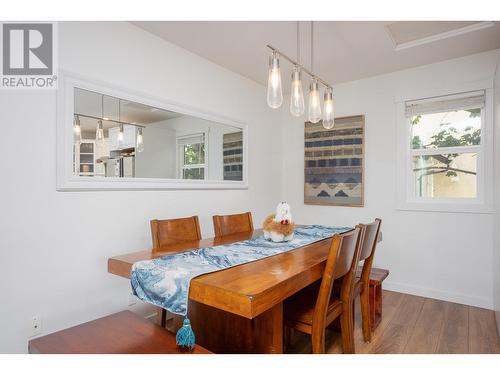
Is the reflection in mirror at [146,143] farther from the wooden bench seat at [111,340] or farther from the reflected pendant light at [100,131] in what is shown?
the wooden bench seat at [111,340]

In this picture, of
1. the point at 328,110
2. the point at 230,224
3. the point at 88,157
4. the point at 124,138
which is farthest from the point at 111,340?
the point at 328,110

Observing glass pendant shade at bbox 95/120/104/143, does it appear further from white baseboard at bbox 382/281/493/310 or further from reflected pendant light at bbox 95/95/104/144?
white baseboard at bbox 382/281/493/310

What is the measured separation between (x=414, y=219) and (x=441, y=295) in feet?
2.51

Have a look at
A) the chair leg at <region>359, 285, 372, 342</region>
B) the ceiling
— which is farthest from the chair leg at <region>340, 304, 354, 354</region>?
the ceiling

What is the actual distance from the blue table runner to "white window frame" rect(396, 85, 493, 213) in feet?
6.14

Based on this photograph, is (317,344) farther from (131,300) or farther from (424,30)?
(424,30)

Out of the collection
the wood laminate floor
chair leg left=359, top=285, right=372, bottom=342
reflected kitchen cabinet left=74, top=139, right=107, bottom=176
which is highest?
reflected kitchen cabinet left=74, top=139, right=107, bottom=176

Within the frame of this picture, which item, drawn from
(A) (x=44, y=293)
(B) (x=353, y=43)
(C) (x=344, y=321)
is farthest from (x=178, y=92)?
(C) (x=344, y=321)

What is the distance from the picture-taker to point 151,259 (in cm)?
154

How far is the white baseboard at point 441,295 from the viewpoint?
274 cm

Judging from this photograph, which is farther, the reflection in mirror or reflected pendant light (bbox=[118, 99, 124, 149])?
reflected pendant light (bbox=[118, 99, 124, 149])

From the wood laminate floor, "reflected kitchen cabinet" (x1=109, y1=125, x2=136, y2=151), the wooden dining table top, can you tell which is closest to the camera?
the wooden dining table top

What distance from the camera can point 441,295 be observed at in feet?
9.61

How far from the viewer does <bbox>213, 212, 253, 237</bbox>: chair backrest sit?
2.41 meters
